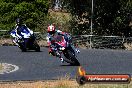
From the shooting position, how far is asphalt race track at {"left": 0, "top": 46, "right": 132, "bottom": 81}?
19375mm

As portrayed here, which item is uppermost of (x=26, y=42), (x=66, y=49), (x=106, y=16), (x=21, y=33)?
(x=106, y=16)

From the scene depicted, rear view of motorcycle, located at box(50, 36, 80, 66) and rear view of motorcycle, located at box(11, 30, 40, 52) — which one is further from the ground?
rear view of motorcycle, located at box(50, 36, 80, 66)

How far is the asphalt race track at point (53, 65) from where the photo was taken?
63.6 feet

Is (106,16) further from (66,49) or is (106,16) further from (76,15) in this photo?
(66,49)

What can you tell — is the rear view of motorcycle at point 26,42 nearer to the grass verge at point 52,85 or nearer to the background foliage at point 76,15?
the background foliage at point 76,15

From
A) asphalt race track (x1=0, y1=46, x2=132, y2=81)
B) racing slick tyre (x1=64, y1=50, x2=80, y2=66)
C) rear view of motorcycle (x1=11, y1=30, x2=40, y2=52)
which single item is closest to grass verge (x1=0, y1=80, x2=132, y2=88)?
asphalt race track (x1=0, y1=46, x2=132, y2=81)

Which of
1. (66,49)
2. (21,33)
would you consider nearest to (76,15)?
(21,33)

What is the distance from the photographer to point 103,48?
35281mm

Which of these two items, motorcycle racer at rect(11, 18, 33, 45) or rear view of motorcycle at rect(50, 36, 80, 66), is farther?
motorcycle racer at rect(11, 18, 33, 45)

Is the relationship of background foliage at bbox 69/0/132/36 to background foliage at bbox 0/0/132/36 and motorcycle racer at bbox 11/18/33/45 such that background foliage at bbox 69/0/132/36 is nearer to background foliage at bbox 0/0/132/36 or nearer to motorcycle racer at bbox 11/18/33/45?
background foliage at bbox 0/0/132/36

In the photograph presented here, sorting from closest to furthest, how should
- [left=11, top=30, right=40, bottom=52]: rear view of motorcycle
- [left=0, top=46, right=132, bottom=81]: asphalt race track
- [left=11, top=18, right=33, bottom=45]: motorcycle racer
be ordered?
[left=0, top=46, right=132, bottom=81]: asphalt race track < [left=11, top=30, right=40, bottom=52]: rear view of motorcycle < [left=11, top=18, right=33, bottom=45]: motorcycle racer

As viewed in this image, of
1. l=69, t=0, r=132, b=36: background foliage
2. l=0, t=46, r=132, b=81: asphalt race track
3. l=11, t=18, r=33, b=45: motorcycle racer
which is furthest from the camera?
l=69, t=0, r=132, b=36: background foliage

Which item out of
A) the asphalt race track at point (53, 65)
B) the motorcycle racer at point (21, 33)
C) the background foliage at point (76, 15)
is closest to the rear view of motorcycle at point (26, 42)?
the motorcycle racer at point (21, 33)

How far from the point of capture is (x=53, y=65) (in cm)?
2292
